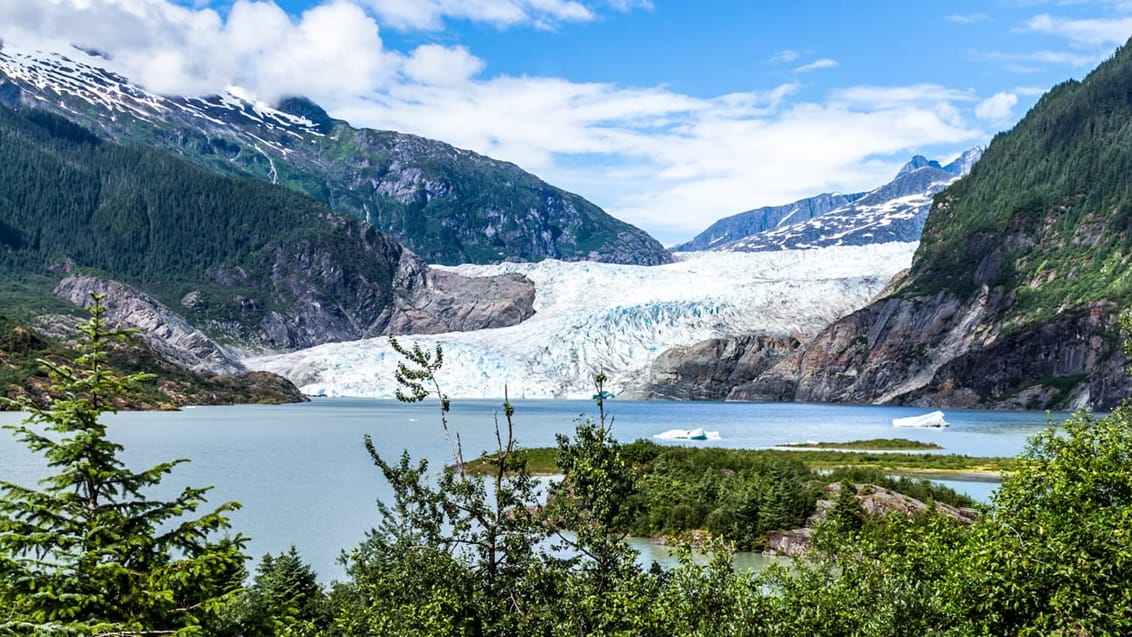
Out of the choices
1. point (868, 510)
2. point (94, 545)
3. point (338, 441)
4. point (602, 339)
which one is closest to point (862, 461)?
point (868, 510)

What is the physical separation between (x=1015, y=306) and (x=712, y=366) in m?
50.5

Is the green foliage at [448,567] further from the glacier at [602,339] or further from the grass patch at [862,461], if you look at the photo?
the glacier at [602,339]

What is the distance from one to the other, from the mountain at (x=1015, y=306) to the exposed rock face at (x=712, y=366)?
2.41 metres

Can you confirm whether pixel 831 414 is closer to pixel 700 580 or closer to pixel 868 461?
pixel 868 461

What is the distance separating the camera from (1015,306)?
6240 inches

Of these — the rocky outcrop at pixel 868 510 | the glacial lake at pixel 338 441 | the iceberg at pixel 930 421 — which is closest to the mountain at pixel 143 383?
the glacial lake at pixel 338 441

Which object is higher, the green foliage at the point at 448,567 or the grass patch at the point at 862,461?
the green foliage at the point at 448,567

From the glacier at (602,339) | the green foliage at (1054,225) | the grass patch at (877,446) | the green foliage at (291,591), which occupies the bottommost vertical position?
the grass patch at (877,446)

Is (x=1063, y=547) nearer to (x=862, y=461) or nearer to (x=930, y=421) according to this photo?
(x=862, y=461)

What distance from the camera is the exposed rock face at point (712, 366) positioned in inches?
6757

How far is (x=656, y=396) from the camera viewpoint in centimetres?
17288

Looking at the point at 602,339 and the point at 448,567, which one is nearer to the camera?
the point at 448,567

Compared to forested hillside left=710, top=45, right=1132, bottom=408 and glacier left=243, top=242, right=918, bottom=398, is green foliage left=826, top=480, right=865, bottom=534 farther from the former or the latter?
glacier left=243, top=242, right=918, bottom=398

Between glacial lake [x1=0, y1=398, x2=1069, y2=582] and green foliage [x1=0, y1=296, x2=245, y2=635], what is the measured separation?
419 centimetres
